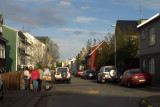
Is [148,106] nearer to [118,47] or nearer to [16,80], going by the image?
[16,80]

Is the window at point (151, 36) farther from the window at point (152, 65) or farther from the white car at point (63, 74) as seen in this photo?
the white car at point (63, 74)

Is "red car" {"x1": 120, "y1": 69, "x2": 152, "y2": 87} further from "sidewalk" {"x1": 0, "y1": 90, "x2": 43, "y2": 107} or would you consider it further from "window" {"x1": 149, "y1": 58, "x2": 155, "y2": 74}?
"sidewalk" {"x1": 0, "y1": 90, "x2": 43, "y2": 107}

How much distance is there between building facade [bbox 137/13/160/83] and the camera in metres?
24.6

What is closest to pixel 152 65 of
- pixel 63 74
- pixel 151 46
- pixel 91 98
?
pixel 151 46

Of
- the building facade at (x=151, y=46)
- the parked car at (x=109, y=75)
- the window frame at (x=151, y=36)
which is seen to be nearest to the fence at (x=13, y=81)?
the parked car at (x=109, y=75)

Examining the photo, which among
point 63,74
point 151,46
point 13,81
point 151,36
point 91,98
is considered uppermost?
point 151,36

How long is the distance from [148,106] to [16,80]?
12.4 m

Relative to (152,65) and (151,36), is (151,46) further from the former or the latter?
(152,65)

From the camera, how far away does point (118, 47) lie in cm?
4131

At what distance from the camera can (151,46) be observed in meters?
26.5

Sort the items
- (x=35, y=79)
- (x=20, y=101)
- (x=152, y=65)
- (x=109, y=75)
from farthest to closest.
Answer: (x=109, y=75) < (x=152, y=65) < (x=35, y=79) < (x=20, y=101)

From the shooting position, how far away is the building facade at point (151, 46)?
24.6 m

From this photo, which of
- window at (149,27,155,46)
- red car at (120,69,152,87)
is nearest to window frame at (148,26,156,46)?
window at (149,27,155,46)

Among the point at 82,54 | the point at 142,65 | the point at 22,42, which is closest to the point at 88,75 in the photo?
the point at 142,65
